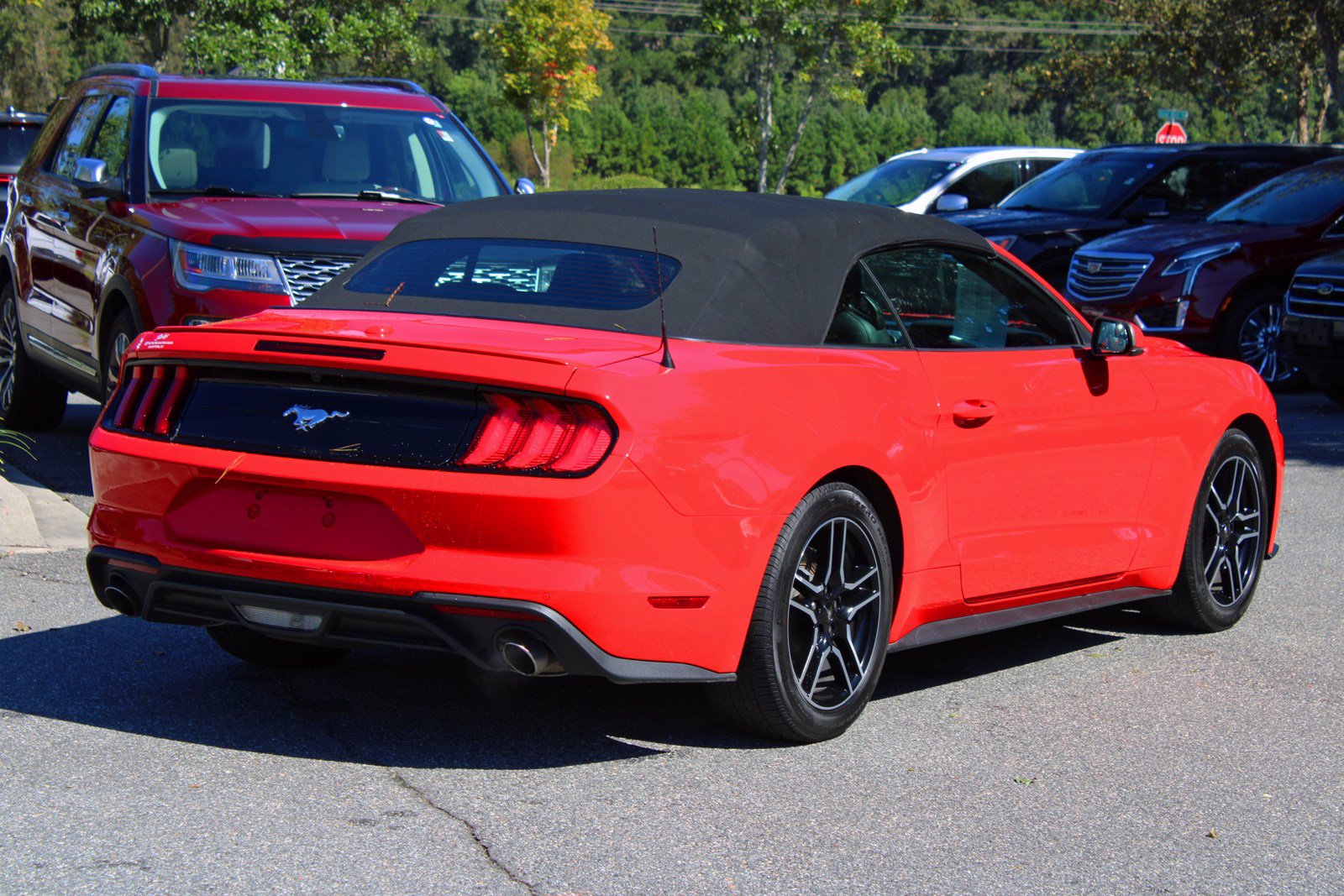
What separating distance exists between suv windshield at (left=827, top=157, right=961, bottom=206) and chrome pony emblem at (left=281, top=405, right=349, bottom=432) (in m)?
14.0

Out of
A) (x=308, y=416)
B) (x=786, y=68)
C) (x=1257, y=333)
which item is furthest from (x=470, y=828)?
(x=786, y=68)

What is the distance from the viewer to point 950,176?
18328 mm

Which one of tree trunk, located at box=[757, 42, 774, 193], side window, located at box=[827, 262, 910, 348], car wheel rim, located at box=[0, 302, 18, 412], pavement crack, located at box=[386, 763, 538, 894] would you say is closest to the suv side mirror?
car wheel rim, located at box=[0, 302, 18, 412]

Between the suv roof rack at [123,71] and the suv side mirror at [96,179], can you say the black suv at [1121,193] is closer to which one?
the suv roof rack at [123,71]

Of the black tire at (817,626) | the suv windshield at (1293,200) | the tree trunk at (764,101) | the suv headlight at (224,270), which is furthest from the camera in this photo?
the tree trunk at (764,101)

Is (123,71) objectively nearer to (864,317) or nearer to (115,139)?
(115,139)

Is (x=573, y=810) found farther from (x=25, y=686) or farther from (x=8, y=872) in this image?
(x=25, y=686)

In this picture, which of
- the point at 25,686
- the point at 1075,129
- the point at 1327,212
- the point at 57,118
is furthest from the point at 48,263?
the point at 1075,129

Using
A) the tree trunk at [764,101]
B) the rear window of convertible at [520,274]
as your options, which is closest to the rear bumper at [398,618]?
the rear window of convertible at [520,274]

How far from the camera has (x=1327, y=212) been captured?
47.7 ft

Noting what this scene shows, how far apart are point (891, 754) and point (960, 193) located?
1428 cm

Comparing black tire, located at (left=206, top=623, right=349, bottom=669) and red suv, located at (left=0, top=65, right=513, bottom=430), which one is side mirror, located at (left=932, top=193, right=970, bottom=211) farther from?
black tire, located at (left=206, top=623, right=349, bottom=669)

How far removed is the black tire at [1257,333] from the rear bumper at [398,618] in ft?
34.4

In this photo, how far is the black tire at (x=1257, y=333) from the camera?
1396 cm
